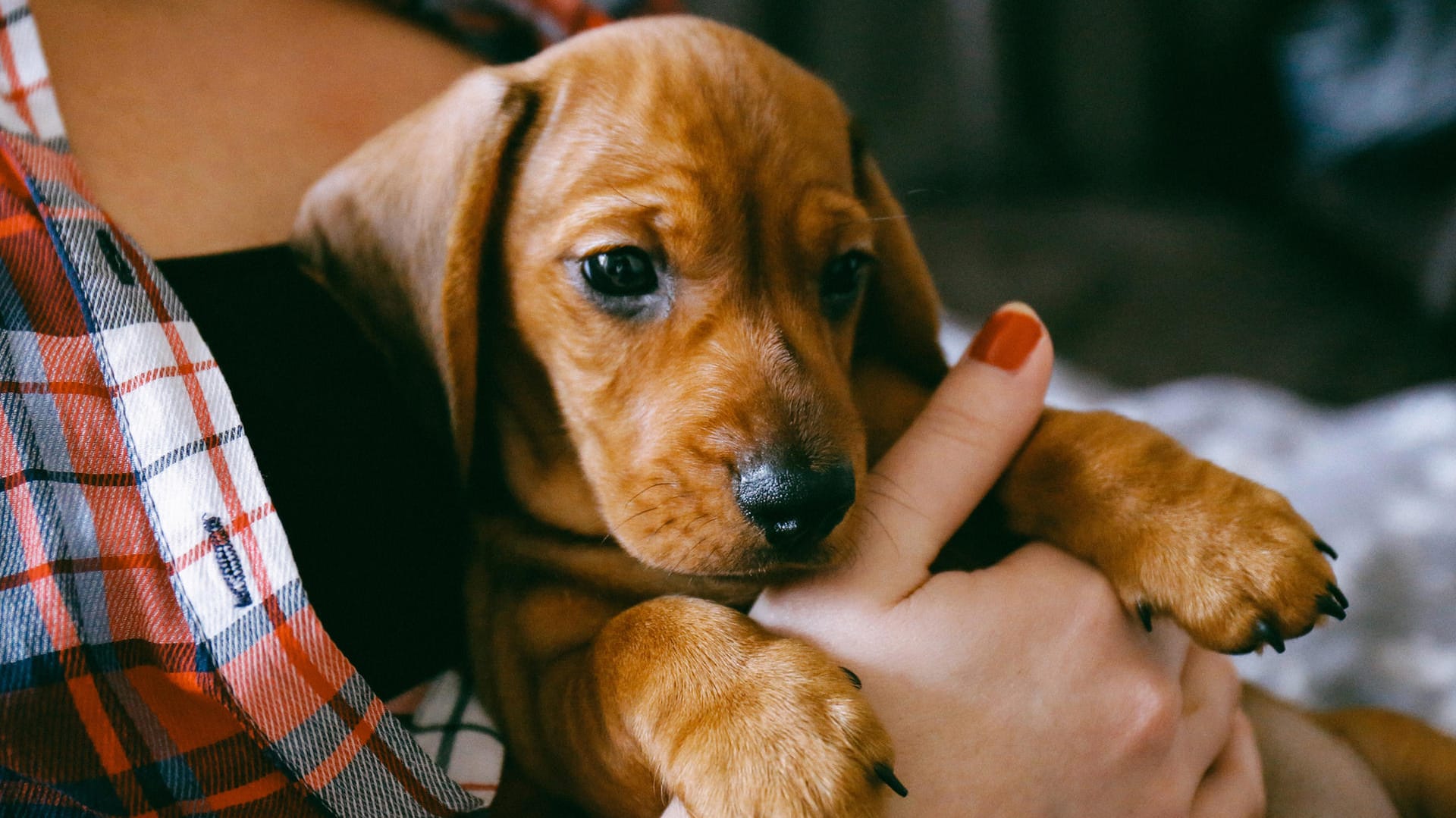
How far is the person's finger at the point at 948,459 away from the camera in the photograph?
3.95 feet

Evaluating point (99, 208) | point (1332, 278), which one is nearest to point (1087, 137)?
point (1332, 278)

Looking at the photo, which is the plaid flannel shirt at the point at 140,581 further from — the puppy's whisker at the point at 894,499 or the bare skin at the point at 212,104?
the puppy's whisker at the point at 894,499

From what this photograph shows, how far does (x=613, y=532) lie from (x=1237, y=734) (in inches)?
37.9

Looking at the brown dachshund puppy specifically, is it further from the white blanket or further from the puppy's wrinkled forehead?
the white blanket

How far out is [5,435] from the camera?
2.97 ft

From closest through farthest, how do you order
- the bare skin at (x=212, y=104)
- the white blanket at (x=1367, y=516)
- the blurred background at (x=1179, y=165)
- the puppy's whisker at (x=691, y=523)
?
the puppy's whisker at (x=691, y=523)
the bare skin at (x=212, y=104)
the white blanket at (x=1367, y=516)
the blurred background at (x=1179, y=165)

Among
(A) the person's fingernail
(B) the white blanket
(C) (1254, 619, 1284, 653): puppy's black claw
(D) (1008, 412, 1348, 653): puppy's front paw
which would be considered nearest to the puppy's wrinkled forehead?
(A) the person's fingernail

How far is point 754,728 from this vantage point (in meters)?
0.98

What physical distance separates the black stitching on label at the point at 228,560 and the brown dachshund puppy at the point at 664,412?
36 cm

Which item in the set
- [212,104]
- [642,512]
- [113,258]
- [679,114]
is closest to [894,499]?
[642,512]

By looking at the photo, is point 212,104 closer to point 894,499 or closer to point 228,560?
point 228,560

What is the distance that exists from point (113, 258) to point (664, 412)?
0.65 m

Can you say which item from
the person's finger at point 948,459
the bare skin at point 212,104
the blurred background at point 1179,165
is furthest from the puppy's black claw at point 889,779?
the blurred background at point 1179,165

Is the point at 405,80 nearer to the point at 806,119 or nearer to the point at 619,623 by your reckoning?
the point at 806,119
